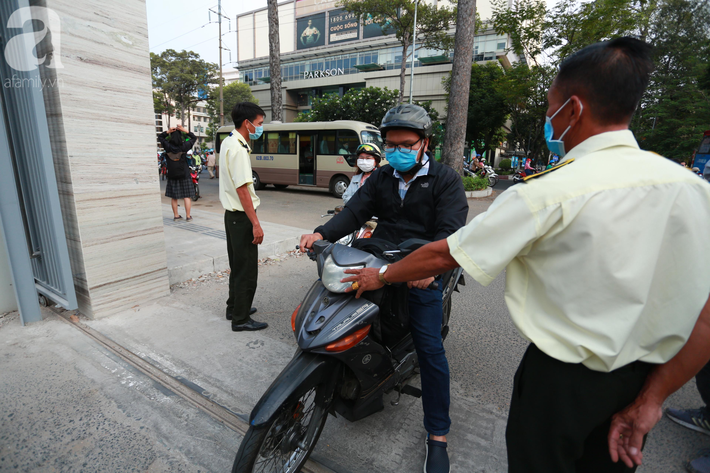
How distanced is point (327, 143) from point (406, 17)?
1559 cm

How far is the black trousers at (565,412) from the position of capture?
1063 mm

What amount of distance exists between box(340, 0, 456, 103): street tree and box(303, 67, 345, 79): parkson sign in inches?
898

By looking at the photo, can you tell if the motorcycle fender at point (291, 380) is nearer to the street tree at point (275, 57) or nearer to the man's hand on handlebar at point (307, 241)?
the man's hand on handlebar at point (307, 241)

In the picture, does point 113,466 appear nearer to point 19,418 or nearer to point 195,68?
point 19,418

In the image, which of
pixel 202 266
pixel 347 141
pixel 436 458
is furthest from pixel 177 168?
pixel 436 458

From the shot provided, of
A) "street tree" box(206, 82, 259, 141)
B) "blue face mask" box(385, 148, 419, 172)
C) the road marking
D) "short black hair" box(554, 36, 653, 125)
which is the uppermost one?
"street tree" box(206, 82, 259, 141)

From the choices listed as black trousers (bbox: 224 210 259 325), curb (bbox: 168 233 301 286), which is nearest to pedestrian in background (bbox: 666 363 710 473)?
black trousers (bbox: 224 210 259 325)

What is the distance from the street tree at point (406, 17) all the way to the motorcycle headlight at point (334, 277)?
24674mm

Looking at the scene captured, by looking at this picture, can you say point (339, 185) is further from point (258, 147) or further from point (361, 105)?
point (361, 105)

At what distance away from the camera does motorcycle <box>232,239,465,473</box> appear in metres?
1.65

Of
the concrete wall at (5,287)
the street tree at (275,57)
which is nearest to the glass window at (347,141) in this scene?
the street tree at (275,57)

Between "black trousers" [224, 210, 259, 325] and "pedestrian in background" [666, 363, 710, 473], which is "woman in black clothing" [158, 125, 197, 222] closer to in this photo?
"black trousers" [224, 210, 259, 325]

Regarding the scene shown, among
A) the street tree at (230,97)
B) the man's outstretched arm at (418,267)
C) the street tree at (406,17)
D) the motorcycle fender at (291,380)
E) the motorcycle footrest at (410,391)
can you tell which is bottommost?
the motorcycle footrest at (410,391)

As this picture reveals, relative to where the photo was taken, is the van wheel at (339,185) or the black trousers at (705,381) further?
the van wheel at (339,185)
